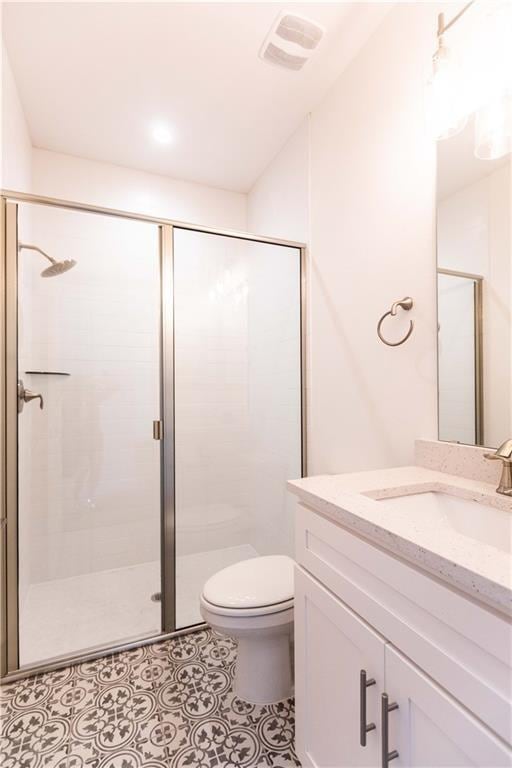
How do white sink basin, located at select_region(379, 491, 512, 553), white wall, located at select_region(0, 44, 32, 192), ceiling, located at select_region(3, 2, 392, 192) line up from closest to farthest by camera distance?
white sink basin, located at select_region(379, 491, 512, 553), ceiling, located at select_region(3, 2, 392, 192), white wall, located at select_region(0, 44, 32, 192)

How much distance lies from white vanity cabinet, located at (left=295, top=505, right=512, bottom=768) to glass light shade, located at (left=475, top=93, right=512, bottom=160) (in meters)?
1.12

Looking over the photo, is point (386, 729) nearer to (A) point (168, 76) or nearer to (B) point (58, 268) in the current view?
(B) point (58, 268)

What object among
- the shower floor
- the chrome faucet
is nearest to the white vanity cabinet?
the chrome faucet

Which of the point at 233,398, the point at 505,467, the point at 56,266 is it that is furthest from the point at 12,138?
the point at 505,467

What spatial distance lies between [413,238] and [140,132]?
169 centimetres

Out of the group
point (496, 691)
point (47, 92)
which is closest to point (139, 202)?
point (47, 92)

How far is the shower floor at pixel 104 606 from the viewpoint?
1649 mm

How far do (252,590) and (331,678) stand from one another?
51 centimetres

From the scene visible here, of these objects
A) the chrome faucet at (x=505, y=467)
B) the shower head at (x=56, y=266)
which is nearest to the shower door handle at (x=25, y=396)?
the shower head at (x=56, y=266)

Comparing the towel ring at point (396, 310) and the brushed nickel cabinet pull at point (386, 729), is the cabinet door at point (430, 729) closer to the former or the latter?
the brushed nickel cabinet pull at point (386, 729)

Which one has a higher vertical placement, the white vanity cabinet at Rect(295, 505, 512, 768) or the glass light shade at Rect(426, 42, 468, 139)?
the glass light shade at Rect(426, 42, 468, 139)

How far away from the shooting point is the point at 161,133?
6.93 ft

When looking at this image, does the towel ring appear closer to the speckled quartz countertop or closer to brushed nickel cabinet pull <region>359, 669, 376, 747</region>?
the speckled quartz countertop

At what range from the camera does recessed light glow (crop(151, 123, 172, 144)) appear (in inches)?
80.7
